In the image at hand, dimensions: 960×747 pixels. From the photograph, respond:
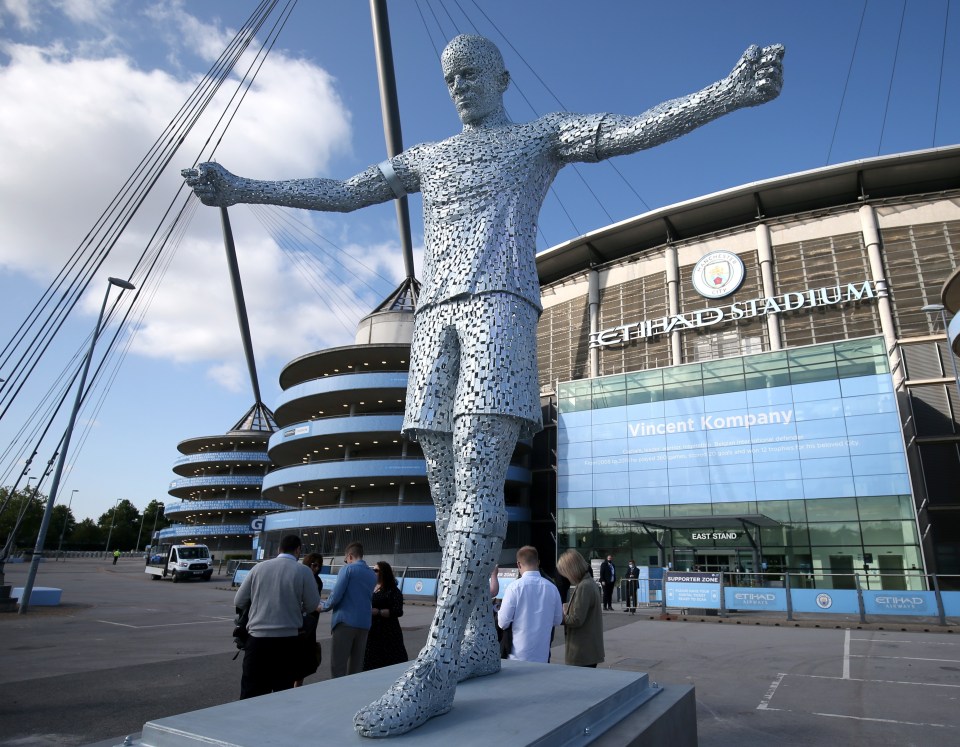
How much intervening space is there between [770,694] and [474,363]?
15.7ft

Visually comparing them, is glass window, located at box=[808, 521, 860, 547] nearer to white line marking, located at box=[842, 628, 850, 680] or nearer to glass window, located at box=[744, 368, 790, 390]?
glass window, located at box=[744, 368, 790, 390]

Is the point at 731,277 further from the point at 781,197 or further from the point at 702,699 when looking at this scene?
the point at 702,699

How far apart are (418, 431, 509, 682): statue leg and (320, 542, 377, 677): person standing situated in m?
2.16

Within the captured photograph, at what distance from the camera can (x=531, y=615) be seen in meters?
4.13

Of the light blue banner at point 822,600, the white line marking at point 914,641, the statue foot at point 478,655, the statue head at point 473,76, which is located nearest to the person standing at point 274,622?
the statue foot at point 478,655

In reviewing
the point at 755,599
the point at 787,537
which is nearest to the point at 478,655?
the point at 755,599

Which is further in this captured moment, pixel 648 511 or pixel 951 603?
pixel 648 511

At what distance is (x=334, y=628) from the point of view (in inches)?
196

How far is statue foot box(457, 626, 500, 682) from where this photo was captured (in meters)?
2.84

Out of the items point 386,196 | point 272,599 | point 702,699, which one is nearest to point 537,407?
point 386,196

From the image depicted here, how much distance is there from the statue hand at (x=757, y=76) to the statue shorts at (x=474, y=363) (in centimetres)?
137

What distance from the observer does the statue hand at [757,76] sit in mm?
2643

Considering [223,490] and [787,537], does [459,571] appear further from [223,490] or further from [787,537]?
[223,490]

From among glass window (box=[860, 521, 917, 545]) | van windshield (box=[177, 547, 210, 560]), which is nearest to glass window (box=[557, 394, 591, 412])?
glass window (box=[860, 521, 917, 545])
